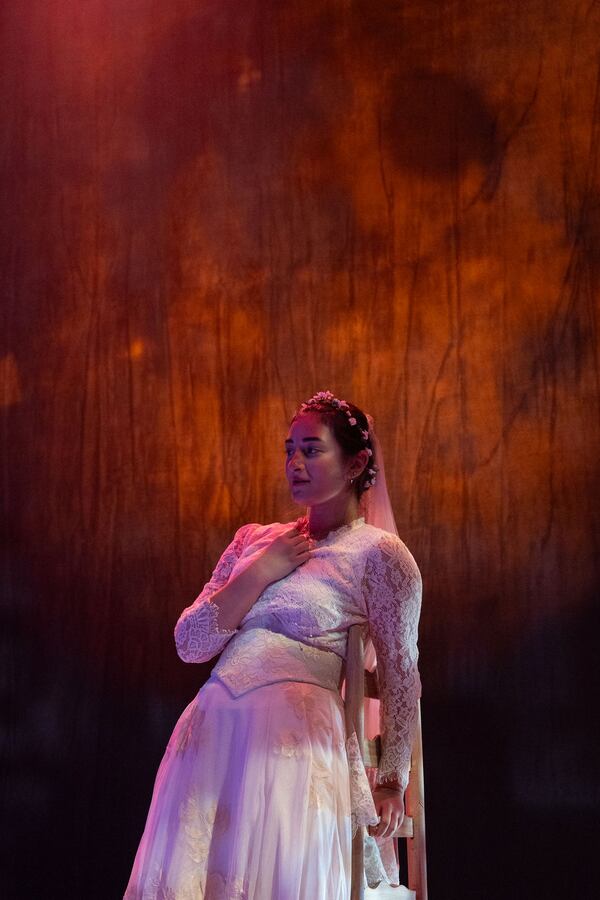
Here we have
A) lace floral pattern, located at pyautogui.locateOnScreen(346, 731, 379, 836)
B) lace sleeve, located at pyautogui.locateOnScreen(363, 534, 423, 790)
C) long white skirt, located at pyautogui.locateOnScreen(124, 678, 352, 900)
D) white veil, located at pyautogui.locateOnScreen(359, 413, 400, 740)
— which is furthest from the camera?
white veil, located at pyautogui.locateOnScreen(359, 413, 400, 740)

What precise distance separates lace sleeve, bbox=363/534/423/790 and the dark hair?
224 mm

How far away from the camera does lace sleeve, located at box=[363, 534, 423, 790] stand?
1.94m

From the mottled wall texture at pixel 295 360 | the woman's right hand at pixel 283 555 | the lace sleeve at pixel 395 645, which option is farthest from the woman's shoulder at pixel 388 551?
the mottled wall texture at pixel 295 360

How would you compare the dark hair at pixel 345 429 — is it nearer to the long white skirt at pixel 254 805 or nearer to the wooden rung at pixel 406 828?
the long white skirt at pixel 254 805

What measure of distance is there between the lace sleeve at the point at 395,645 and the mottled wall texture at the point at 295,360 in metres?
0.96

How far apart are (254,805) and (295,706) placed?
191 mm

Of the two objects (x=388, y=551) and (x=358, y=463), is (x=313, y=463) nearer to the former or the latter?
(x=358, y=463)

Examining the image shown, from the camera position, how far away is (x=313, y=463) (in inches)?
84.2

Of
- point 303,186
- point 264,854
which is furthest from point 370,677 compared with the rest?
point 303,186

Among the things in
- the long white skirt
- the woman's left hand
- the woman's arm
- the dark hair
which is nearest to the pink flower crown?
the dark hair

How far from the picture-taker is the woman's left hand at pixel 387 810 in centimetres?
188

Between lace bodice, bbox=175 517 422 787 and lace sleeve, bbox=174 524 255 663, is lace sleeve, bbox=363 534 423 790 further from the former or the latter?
lace sleeve, bbox=174 524 255 663

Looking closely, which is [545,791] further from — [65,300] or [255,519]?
[65,300]

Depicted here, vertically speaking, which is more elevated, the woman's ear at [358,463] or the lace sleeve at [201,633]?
the woman's ear at [358,463]
